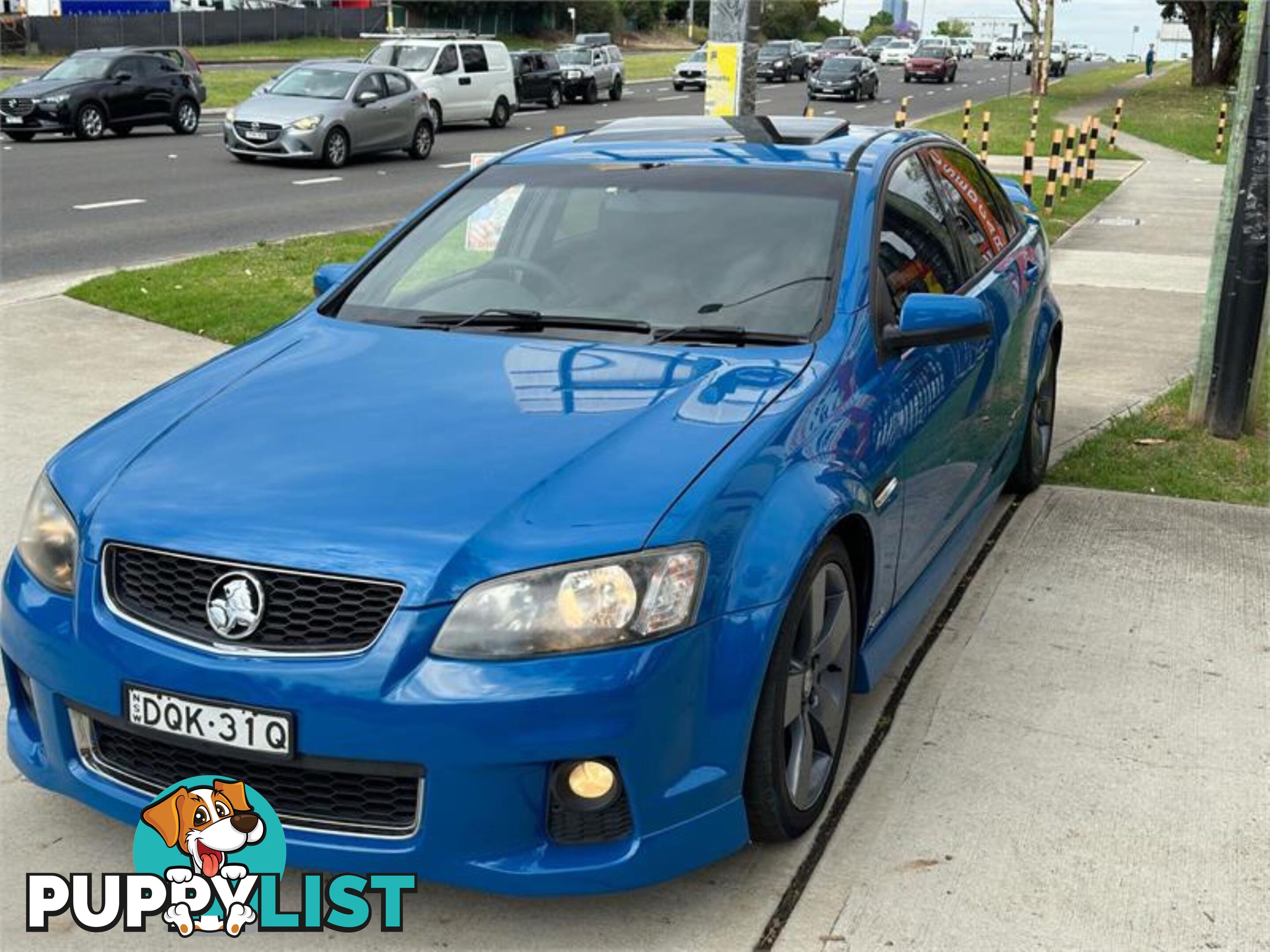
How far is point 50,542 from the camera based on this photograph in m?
3.42

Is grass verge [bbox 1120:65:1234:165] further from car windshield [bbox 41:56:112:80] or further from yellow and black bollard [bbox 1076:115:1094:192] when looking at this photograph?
car windshield [bbox 41:56:112:80]

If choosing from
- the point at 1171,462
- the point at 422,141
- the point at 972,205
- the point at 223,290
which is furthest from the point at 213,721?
the point at 422,141

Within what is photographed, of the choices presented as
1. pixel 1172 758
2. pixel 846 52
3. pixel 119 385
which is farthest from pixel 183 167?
pixel 846 52

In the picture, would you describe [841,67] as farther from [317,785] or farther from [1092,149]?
[317,785]

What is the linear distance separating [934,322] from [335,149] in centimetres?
1860

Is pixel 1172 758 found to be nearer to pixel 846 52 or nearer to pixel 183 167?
pixel 183 167

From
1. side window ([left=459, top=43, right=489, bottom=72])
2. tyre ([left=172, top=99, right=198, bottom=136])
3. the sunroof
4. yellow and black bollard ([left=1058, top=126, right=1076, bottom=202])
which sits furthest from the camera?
side window ([left=459, top=43, right=489, bottom=72])

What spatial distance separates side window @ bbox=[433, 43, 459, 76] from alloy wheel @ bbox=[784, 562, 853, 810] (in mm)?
26293

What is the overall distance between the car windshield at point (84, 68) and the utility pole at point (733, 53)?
51.5ft

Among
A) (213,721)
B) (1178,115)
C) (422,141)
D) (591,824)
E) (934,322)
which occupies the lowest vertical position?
(1178,115)

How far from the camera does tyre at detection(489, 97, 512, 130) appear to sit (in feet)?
99.5

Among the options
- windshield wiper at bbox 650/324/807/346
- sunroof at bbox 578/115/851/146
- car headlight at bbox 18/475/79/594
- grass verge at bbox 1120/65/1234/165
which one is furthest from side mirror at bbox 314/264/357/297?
grass verge at bbox 1120/65/1234/165

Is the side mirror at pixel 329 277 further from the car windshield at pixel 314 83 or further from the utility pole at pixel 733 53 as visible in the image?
the car windshield at pixel 314 83

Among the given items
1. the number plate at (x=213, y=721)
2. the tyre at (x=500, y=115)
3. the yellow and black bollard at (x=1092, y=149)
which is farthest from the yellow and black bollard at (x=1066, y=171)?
the number plate at (x=213, y=721)
